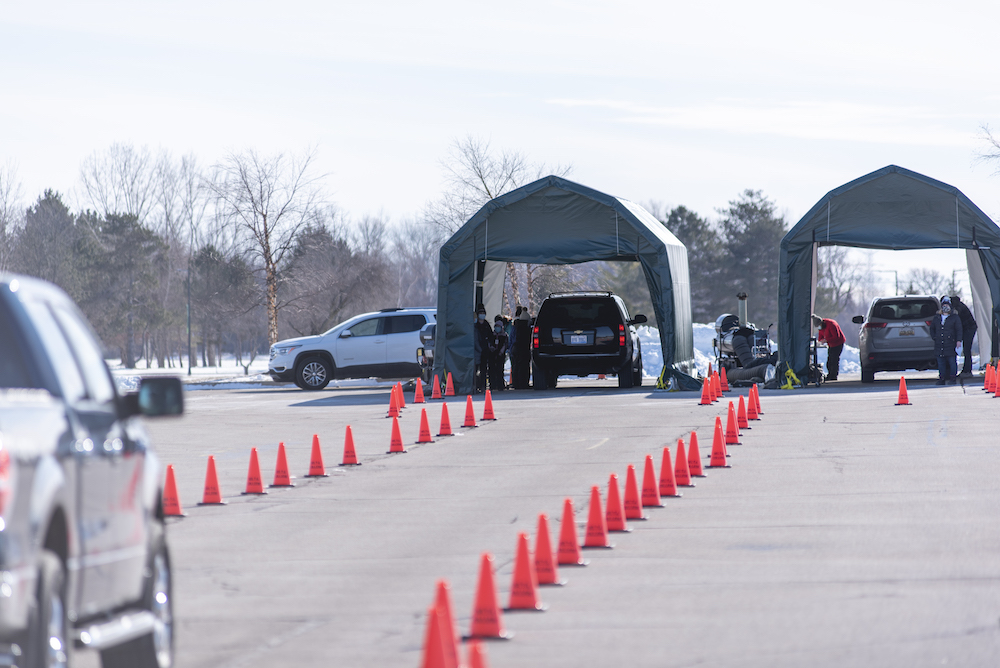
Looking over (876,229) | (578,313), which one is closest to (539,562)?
(578,313)

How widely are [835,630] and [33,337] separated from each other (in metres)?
4.31

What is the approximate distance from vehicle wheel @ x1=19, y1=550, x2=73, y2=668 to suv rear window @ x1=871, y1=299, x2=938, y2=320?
2765cm

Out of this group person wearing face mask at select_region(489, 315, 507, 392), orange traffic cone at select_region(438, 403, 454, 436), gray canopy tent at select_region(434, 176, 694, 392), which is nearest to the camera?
orange traffic cone at select_region(438, 403, 454, 436)

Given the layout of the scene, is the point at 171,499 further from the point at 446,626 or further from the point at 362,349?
the point at 362,349

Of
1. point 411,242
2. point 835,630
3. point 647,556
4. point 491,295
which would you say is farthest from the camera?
point 411,242

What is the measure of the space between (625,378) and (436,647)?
25.3 m

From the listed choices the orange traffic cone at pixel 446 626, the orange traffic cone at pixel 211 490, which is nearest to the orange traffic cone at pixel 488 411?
the orange traffic cone at pixel 211 490

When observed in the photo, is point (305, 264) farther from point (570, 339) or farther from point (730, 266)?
→ point (570, 339)

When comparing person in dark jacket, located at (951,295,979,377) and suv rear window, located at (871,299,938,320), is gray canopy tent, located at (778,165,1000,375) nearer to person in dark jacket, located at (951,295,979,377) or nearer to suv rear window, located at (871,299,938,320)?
person in dark jacket, located at (951,295,979,377)

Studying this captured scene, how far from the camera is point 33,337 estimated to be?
5.44 m

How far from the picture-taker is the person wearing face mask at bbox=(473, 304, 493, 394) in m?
31.0

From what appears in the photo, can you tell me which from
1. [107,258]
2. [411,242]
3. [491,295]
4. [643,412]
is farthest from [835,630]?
[411,242]

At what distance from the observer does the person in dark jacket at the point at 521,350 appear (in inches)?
1248

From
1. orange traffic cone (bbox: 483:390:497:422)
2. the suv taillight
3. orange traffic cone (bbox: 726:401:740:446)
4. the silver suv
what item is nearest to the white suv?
the silver suv
